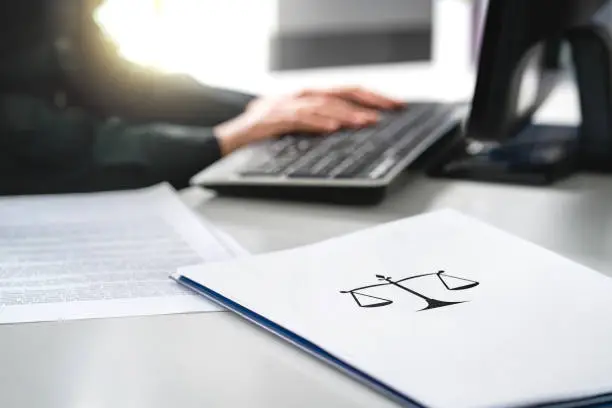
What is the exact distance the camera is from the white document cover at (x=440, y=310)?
0.40 m

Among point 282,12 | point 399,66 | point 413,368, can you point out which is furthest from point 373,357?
point 399,66

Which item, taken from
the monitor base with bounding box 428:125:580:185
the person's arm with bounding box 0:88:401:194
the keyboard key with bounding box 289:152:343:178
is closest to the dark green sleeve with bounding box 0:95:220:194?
the person's arm with bounding box 0:88:401:194

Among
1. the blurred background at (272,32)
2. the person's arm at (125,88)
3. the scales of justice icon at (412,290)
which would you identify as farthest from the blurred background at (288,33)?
the scales of justice icon at (412,290)

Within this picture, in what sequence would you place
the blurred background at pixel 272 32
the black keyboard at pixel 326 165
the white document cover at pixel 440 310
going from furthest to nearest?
the blurred background at pixel 272 32
the black keyboard at pixel 326 165
the white document cover at pixel 440 310

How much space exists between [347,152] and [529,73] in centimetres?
24

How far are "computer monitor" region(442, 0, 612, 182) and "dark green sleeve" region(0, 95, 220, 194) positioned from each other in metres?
0.29

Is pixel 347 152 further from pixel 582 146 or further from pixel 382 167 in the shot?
pixel 582 146

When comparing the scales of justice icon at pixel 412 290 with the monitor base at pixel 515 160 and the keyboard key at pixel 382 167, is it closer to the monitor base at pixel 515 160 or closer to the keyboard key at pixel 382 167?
the keyboard key at pixel 382 167

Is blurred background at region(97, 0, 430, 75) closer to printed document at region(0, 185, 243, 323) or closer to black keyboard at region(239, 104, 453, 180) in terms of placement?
black keyboard at region(239, 104, 453, 180)

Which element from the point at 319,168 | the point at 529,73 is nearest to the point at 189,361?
the point at 319,168

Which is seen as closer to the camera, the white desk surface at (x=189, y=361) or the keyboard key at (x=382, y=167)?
the white desk surface at (x=189, y=361)

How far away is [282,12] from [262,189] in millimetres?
1027

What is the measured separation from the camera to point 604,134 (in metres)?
0.93

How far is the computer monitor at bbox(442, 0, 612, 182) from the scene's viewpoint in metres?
0.81
